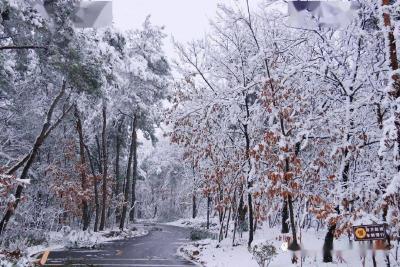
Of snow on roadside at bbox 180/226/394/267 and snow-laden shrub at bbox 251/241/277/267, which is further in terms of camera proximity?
snow-laden shrub at bbox 251/241/277/267

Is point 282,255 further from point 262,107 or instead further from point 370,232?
point 370,232

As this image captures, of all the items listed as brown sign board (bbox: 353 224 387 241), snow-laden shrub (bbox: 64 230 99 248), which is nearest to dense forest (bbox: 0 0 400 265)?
brown sign board (bbox: 353 224 387 241)

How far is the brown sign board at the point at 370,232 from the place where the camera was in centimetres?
763

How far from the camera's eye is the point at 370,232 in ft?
25.3

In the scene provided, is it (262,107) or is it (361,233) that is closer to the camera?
(361,233)

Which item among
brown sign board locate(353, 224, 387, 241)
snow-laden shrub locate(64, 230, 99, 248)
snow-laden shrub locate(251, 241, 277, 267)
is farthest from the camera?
snow-laden shrub locate(64, 230, 99, 248)

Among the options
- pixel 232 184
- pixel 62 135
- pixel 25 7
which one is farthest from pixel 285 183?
pixel 62 135

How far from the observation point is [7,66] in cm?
1473

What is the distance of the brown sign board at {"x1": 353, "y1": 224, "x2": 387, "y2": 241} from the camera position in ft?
25.0

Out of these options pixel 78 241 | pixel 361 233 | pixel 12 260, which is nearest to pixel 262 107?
pixel 361 233

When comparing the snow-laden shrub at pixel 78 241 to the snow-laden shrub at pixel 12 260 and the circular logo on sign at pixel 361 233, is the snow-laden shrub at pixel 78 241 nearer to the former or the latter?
the snow-laden shrub at pixel 12 260

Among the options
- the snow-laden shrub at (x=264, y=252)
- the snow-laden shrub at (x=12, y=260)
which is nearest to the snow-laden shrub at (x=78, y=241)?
the snow-laden shrub at (x=12, y=260)

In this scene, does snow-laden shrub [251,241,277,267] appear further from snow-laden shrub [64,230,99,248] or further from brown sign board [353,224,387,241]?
snow-laden shrub [64,230,99,248]

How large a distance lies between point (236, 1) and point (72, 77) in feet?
20.6
